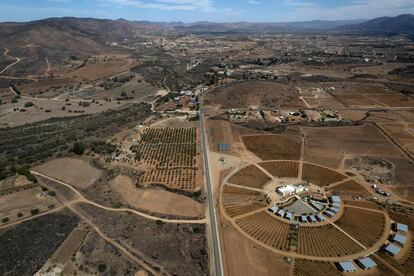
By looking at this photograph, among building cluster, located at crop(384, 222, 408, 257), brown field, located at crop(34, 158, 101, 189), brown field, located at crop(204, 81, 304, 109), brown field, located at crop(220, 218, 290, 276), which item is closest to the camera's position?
brown field, located at crop(220, 218, 290, 276)

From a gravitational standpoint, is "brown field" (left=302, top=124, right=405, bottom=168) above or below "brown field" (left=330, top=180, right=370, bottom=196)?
above

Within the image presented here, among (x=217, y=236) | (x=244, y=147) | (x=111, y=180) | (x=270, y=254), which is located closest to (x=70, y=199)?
(x=111, y=180)

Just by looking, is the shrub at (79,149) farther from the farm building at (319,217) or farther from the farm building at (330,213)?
the farm building at (330,213)

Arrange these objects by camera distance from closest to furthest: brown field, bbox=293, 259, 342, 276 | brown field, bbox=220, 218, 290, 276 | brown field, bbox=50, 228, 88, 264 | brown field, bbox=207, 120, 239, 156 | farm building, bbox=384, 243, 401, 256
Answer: brown field, bbox=293, 259, 342, 276
brown field, bbox=220, 218, 290, 276
brown field, bbox=50, 228, 88, 264
farm building, bbox=384, 243, 401, 256
brown field, bbox=207, 120, 239, 156

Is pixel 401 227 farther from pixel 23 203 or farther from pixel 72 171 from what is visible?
pixel 23 203

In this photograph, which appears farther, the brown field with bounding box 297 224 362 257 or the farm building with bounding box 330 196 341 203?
the farm building with bounding box 330 196 341 203

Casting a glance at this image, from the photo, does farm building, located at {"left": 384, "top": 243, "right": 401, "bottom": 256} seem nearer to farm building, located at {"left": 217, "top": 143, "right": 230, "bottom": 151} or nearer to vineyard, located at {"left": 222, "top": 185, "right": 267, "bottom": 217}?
vineyard, located at {"left": 222, "top": 185, "right": 267, "bottom": 217}

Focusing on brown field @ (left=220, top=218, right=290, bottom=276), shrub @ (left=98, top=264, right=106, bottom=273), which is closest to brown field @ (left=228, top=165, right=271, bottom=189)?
brown field @ (left=220, top=218, right=290, bottom=276)
